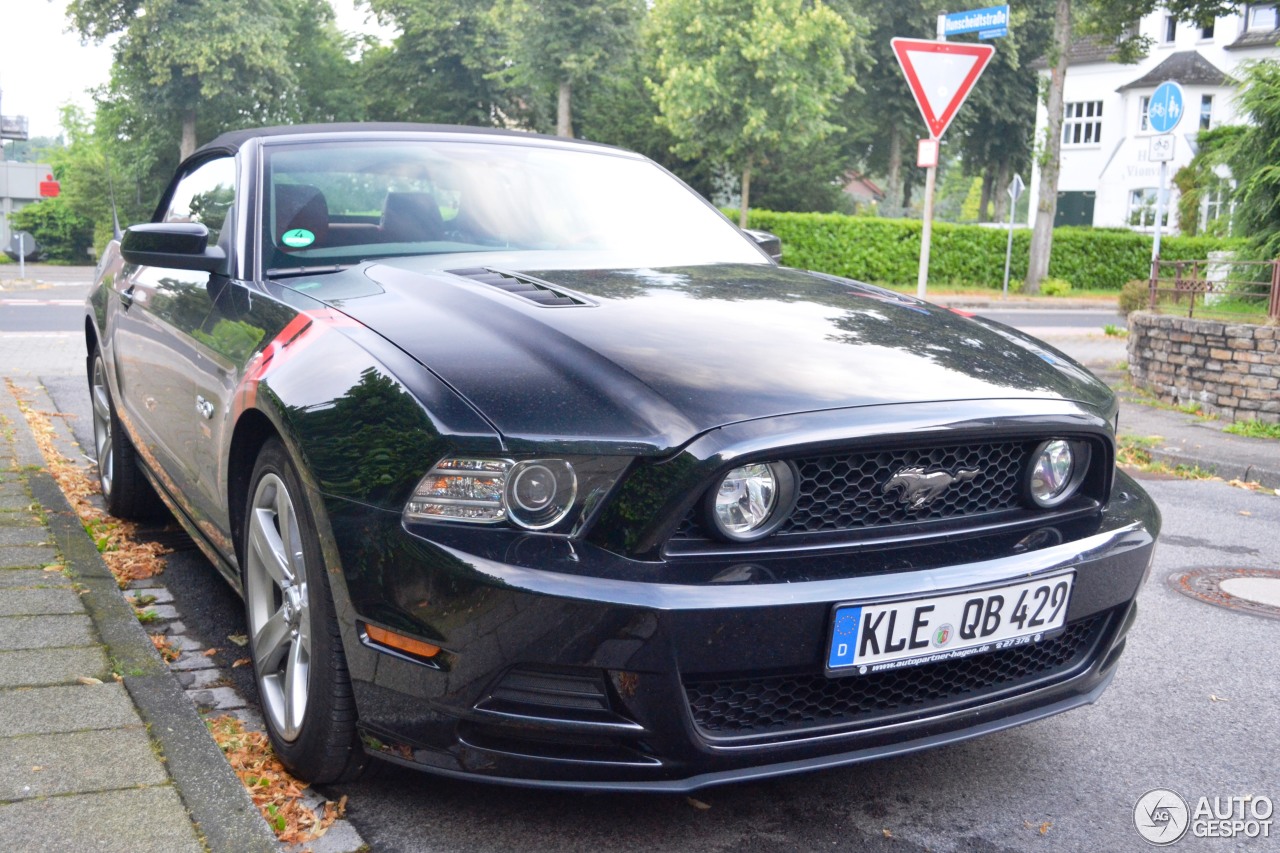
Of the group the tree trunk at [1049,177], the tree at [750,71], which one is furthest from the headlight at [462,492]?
the tree at [750,71]

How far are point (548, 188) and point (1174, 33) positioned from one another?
56.7 metres

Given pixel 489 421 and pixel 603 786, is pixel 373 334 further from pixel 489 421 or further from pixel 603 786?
pixel 603 786

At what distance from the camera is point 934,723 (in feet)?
8.14

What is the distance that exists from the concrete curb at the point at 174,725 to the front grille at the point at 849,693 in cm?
85

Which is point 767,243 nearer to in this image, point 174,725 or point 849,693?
point 849,693

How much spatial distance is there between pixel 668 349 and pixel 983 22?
7.18 meters

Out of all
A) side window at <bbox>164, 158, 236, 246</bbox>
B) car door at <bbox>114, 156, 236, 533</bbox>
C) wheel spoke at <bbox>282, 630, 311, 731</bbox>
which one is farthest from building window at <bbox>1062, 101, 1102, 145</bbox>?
wheel spoke at <bbox>282, 630, 311, 731</bbox>

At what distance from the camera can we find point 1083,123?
180 ft

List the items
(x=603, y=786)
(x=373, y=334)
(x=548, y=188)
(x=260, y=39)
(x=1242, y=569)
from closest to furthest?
(x=603, y=786), (x=373, y=334), (x=548, y=188), (x=1242, y=569), (x=260, y=39)

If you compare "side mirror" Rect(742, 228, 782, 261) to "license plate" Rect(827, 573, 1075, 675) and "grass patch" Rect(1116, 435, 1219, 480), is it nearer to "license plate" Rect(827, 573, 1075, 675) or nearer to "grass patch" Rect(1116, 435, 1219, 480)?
"license plate" Rect(827, 573, 1075, 675)

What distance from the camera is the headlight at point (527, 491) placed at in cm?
227

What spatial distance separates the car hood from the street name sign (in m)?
5.99

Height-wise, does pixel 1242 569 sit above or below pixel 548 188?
below

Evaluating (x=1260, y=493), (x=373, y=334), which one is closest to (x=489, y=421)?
(x=373, y=334)
